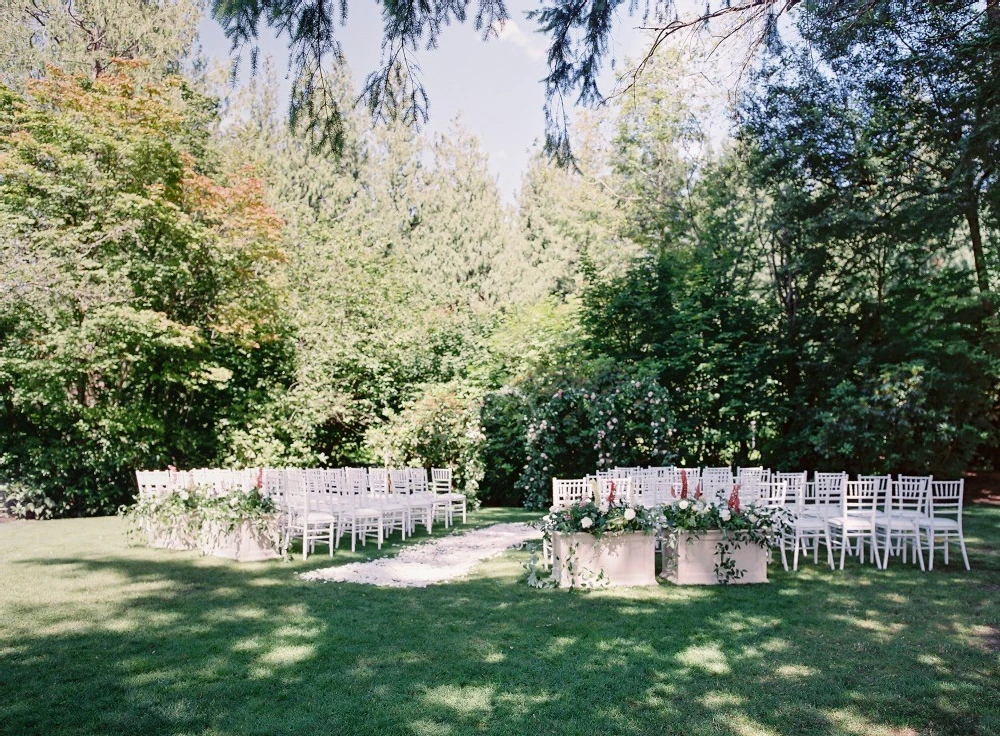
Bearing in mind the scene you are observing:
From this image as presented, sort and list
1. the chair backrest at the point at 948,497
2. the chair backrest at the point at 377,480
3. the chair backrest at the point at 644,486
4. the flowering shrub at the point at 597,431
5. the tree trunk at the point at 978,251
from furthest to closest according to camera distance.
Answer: the flowering shrub at the point at 597,431
the tree trunk at the point at 978,251
the chair backrest at the point at 377,480
the chair backrest at the point at 644,486
the chair backrest at the point at 948,497

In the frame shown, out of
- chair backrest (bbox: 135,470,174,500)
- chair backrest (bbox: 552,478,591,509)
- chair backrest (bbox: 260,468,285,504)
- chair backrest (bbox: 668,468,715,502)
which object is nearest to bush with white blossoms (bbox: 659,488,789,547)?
chair backrest (bbox: 552,478,591,509)

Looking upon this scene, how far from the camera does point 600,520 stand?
23.0 feet

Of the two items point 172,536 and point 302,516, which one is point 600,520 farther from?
point 172,536

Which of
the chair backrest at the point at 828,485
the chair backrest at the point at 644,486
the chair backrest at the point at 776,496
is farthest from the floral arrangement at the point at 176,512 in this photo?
the chair backrest at the point at 828,485

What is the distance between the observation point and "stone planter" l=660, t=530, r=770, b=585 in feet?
23.7

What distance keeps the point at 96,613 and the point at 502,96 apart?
16.9 ft

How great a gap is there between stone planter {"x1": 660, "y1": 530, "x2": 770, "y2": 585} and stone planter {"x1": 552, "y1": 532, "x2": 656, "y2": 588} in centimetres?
30

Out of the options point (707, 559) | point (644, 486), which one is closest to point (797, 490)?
point (644, 486)

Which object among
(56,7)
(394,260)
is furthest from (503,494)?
(56,7)

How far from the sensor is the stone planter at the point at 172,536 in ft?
30.6

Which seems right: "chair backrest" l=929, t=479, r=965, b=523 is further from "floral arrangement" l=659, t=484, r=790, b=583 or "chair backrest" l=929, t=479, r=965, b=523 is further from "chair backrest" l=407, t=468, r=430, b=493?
"chair backrest" l=407, t=468, r=430, b=493

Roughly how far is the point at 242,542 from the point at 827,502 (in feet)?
22.8

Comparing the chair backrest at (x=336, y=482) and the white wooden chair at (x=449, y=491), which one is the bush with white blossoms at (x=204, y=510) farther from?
the white wooden chair at (x=449, y=491)

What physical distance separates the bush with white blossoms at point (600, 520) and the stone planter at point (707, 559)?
0.40m
